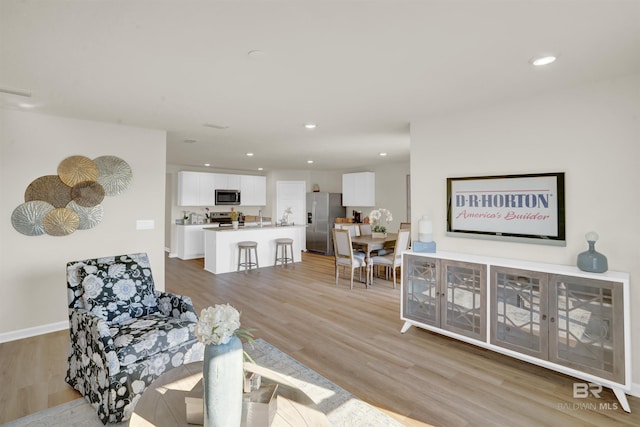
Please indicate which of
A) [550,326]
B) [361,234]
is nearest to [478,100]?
[550,326]

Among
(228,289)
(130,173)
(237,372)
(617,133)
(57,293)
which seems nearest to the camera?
(237,372)

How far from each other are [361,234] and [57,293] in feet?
16.6

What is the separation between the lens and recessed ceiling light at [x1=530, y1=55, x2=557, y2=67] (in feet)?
7.00

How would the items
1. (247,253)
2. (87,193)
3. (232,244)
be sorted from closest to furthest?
1. (87,193)
2. (232,244)
3. (247,253)

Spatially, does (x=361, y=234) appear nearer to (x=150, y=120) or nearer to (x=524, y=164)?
(x=524, y=164)

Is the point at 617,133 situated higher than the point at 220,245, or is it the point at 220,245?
the point at 617,133

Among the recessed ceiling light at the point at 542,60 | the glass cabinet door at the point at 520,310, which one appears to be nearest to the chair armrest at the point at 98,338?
the glass cabinet door at the point at 520,310

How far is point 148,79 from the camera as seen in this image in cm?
253

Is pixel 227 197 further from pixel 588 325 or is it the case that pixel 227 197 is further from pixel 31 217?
pixel 588 325

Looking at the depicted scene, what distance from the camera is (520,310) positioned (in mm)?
2645

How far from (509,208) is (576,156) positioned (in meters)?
0.66

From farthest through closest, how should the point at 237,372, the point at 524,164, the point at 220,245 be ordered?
the point at 220,245, the point at 524,164, the point at 237,372

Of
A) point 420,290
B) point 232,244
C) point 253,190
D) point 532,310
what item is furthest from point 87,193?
point 253,190

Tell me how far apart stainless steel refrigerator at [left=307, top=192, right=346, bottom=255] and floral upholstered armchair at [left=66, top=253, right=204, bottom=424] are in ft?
20.6
